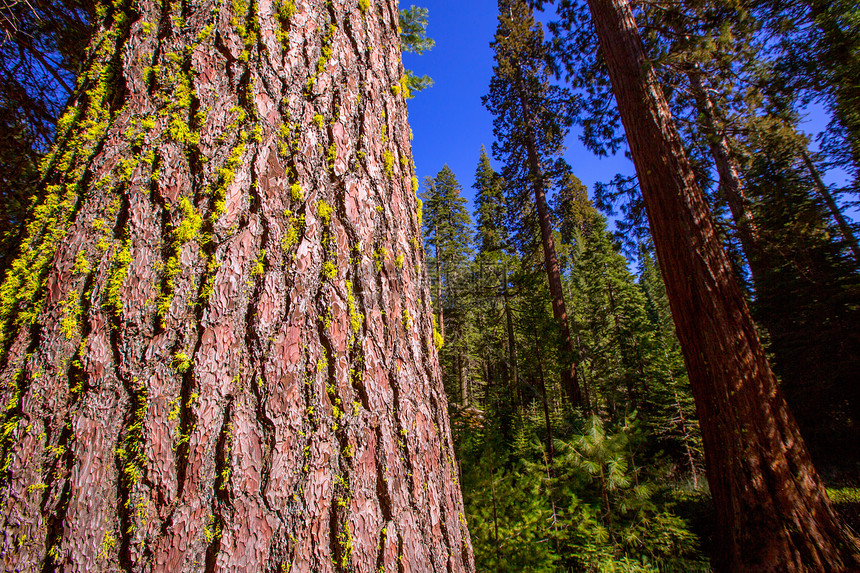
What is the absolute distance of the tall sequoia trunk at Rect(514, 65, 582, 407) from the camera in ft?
37.0

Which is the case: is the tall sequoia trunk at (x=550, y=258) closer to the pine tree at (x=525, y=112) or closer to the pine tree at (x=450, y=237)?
the pine tree at (x=525, y=112)

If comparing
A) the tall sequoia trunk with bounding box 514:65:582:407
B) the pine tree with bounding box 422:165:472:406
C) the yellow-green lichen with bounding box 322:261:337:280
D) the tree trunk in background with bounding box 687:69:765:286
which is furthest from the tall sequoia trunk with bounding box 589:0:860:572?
the pine tree with bounding box 422:165:472:406

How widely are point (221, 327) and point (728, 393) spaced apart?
4.42 meters

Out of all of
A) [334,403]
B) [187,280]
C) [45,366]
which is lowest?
[334,403]

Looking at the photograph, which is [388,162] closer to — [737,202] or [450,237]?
[737,202]

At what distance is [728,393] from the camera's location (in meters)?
3.37

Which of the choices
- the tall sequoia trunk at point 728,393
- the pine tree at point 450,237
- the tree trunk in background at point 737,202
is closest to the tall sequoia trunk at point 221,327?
the tall sequoia trunk at point 728,393

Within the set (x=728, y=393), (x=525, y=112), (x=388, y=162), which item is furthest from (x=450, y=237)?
(x=388, y=162)

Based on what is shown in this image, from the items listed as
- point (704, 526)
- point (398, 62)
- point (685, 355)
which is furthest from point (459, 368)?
point (398, 62)

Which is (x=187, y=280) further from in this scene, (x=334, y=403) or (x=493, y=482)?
(x=493, y=482)

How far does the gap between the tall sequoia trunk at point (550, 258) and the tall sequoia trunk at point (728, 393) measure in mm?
7634

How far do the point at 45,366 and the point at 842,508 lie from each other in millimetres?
11102

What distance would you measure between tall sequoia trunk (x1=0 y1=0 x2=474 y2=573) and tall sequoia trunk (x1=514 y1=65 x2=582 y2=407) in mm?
11039

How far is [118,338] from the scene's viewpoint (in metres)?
0.84
